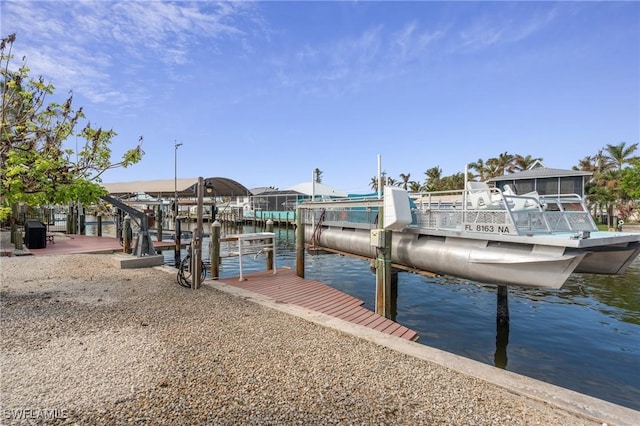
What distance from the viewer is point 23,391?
3602mm

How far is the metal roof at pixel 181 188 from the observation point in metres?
29.5

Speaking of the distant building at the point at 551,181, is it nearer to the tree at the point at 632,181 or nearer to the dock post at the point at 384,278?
the tree at the point at 632,181

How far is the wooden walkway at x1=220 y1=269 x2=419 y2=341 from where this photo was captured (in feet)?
23.3

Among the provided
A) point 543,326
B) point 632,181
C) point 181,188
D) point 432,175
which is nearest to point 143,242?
point 543,326

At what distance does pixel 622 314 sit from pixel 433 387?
34.2 feet

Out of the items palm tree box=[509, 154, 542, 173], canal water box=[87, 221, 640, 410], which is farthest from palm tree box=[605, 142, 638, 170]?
canal water box=[87, 221, 640, 410]

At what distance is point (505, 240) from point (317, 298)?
445 centimetres

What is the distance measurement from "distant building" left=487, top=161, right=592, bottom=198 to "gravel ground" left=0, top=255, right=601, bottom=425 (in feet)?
86.9

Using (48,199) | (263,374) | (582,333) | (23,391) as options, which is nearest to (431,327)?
(582,333)

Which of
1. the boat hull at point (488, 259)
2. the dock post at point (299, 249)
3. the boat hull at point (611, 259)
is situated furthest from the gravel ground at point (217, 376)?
the boat hull at point (611, 259)

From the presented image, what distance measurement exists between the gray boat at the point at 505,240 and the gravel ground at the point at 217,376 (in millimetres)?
3706

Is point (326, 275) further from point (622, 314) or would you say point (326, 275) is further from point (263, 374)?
point (263, 374)
